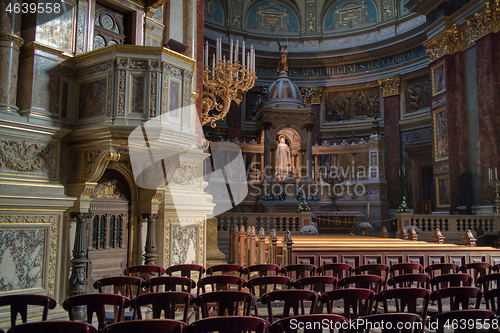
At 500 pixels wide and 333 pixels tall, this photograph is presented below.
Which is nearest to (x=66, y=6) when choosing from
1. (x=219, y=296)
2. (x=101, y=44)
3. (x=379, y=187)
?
(x=101, y=44)

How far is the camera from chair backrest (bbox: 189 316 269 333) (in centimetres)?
281

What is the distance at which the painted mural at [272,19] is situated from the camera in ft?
83.8

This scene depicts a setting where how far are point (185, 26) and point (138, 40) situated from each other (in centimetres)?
160

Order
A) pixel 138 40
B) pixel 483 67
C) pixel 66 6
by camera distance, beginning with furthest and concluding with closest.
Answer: pixel 483 67 → pixel 138 40 → pixel 66 6

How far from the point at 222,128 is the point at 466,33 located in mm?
12725

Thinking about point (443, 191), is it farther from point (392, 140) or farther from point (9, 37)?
point (9, 37)

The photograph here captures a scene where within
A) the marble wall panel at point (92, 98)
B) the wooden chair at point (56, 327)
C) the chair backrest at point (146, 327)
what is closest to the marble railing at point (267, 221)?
the marble wall panel at point (92, 98)

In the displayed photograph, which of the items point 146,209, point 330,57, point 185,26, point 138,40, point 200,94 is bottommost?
point 146,209

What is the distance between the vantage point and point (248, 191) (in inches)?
725

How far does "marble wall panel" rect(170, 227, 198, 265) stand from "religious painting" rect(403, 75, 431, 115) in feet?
55.8

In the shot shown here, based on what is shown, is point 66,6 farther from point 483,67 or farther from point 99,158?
point 483,67

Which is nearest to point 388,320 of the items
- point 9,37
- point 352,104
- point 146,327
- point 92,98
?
point 146,327

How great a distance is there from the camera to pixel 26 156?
5.94m

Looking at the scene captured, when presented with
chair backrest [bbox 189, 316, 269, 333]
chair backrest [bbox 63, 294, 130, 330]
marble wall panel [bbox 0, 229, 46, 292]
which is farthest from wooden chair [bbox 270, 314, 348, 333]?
marble wall panel [bbox 0, 229, 46, 292]
